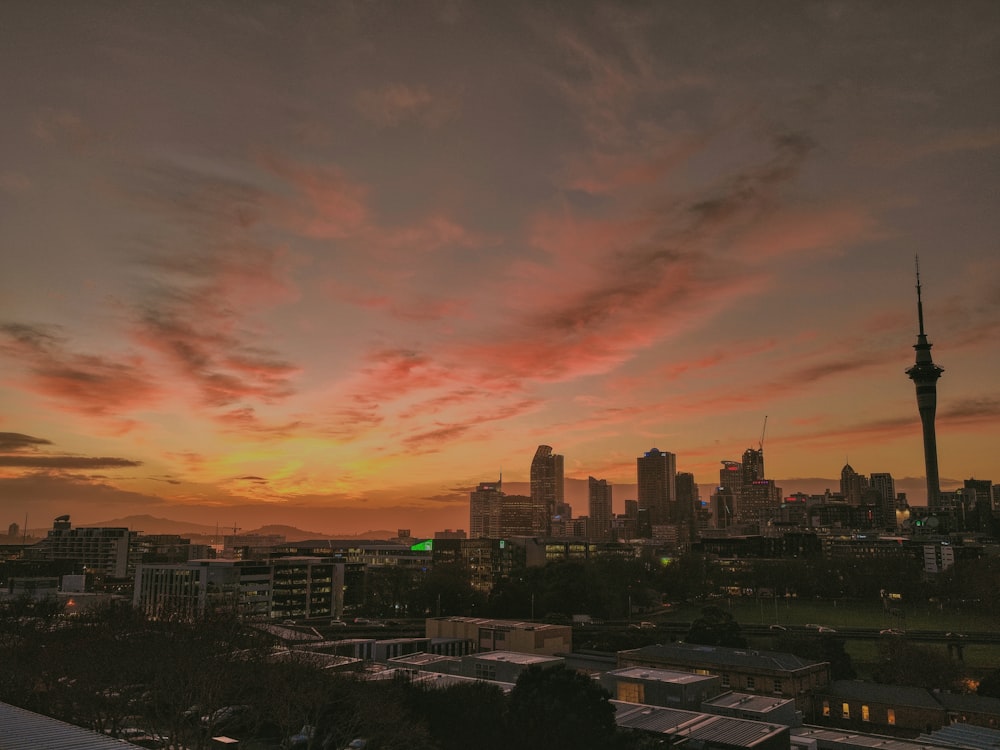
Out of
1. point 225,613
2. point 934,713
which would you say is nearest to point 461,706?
point 225,613

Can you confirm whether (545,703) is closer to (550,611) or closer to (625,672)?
(625,672)

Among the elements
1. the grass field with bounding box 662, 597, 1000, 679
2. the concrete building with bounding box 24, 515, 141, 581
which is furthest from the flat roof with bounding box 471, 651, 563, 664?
the concrete building with bounding box 24, 515, 141, 581

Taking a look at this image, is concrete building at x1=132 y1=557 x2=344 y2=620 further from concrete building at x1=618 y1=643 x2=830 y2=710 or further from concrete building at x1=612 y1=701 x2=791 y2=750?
concrete building at x1=612 y1=701 x2=791 y2=750

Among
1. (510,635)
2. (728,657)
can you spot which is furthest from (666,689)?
(510,635)

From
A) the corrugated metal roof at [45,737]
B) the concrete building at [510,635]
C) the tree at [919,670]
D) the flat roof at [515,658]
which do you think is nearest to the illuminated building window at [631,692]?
the flat roof at [515,658]

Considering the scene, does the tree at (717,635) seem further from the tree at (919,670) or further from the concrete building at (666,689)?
the concrete building at (666,689)

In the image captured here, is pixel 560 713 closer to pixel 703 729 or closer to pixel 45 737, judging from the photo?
pixel 703 729
